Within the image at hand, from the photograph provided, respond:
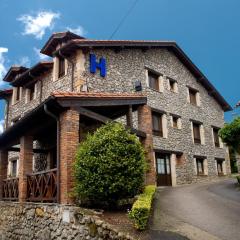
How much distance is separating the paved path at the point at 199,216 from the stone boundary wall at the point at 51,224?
137 centimetres

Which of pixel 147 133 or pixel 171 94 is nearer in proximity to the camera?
pixel 147 133

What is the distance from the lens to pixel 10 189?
13.2 m

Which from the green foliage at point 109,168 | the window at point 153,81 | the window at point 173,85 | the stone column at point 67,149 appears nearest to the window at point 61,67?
the window at point 153,81

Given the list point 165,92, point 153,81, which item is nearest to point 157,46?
point 153,81

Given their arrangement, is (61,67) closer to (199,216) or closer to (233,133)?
(233,133)

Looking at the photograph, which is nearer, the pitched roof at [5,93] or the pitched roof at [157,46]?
the pitched roof at [157,46]

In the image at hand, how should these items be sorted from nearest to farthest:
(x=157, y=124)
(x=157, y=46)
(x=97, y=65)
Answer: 1. (x=97, y=65)
2. (x=157, y=124)
3. (x=157, y=46)

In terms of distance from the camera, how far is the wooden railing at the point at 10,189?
12641 millimetres

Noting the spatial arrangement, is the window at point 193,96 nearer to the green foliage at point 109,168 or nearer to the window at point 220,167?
the window at point 220,167

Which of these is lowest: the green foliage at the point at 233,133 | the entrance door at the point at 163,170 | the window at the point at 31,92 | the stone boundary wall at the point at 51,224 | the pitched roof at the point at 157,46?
the stone boundary wall at the point at 51,224

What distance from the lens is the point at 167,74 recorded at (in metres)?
22.2

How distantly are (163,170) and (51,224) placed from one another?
39.2 feet

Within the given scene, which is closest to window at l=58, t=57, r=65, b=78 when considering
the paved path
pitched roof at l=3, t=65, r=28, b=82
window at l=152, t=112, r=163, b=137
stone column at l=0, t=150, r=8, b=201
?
pitched roof at l=3, t=65, r=28, b=82

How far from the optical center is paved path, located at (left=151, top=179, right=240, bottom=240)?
758 centimetres
